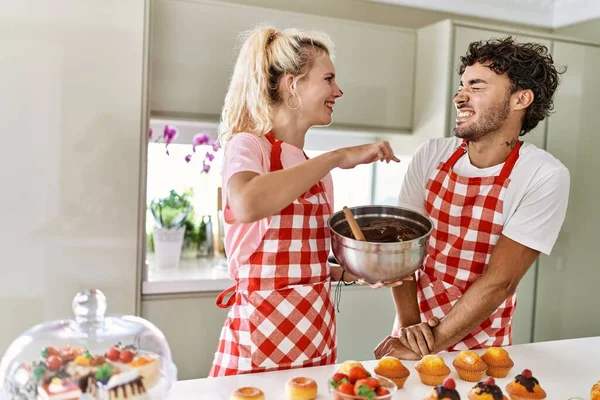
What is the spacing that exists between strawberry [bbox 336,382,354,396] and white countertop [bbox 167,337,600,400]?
0.12 metres

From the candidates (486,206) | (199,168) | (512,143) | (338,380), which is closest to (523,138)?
(512,143)

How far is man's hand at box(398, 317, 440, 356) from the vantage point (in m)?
1.46

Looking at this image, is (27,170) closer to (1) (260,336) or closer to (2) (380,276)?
(1) (260,336)

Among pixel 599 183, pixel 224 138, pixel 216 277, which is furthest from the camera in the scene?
pixel 599 183

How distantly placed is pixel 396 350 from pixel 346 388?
0.49m

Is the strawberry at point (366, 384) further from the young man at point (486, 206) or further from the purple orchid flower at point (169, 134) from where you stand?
the purple orchid flower at point (169, 134)

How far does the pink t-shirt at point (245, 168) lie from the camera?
124 cm

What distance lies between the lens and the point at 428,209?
174 cm

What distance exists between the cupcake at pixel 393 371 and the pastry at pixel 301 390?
0.16 metres

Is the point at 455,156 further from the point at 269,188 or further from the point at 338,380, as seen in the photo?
the point at 338,380

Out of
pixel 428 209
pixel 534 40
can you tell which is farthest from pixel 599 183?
pixel 428 209

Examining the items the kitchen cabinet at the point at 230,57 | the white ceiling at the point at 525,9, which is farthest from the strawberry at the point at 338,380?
the white ceiling at the point at 525,9

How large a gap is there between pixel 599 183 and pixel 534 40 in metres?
0.77

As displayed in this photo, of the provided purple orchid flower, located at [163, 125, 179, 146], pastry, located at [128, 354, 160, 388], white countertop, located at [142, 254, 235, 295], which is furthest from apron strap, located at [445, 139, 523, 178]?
purple orchid flower, located at [163, 125, 179, 146]
